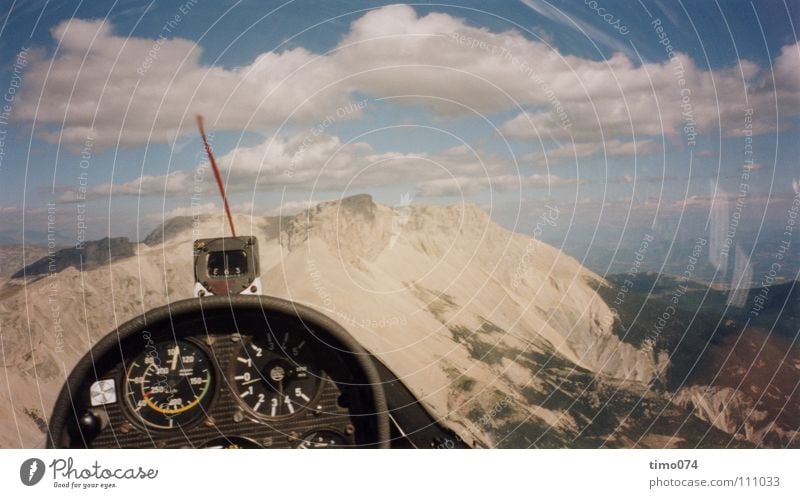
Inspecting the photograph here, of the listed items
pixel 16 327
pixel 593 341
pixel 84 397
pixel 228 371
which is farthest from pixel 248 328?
pixel 16 327

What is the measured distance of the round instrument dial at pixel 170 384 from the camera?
3.14 metres

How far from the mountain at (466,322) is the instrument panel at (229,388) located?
1216mm

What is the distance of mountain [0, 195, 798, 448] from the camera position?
5.19 meters

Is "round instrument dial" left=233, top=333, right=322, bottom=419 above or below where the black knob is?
above

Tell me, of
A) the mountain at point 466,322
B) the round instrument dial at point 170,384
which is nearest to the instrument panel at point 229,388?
the round instrument dial at point 170,384

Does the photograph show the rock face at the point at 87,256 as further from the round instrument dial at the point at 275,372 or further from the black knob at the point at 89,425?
the round instrument dial at the point at 275,372

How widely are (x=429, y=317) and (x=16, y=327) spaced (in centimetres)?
514

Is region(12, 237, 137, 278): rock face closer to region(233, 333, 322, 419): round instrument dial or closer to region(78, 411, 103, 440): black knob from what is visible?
region(78, 411, 103, 440): black knob

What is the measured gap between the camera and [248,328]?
10.5 ft

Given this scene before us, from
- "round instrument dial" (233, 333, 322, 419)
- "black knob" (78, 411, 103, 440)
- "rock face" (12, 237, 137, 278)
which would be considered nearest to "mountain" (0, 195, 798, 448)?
"rock face" (12, 237, 137, 278)

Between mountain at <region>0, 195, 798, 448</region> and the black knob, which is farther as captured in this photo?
mountain at <region>0, 195, 798, 448</region>

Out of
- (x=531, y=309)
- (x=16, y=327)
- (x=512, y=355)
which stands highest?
(x=16, y=327)

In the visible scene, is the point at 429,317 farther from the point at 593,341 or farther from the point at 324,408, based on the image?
the point at 324,408

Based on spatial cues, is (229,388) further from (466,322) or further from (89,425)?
(466,322)
